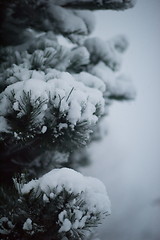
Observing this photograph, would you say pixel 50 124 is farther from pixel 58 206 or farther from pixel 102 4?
pixel 102 4

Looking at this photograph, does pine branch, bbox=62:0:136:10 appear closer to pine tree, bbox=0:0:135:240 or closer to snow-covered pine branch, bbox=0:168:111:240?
pine tree, bbox=0:0:135:240

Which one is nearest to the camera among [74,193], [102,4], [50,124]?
[74,193]

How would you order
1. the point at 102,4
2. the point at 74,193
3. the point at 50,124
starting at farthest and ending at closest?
the point at 102,4
the point at 50,124
the point at 74,193

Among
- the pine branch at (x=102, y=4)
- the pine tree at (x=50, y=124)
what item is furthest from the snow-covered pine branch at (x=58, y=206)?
the pine branch at (x=102, y=4)

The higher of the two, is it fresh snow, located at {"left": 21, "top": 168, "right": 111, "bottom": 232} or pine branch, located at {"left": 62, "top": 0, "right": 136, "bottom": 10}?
pine branch, located at {"left": 62, "top": 0, "right": 136, "bottom": 10}

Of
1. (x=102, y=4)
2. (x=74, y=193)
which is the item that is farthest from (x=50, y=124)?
(x=102, y=4)

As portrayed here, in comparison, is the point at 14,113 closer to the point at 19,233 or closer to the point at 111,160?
the point at 19,233

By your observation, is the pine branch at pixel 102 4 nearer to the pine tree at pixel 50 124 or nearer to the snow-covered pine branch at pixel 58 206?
the pine tree at pixel 50 124

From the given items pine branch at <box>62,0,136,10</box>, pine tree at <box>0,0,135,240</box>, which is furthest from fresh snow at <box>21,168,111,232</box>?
pine branch at <box>62,0,136,10</box>

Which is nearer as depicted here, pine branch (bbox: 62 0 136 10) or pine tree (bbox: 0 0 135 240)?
pine tree (bbox: 0 0 135 240)
